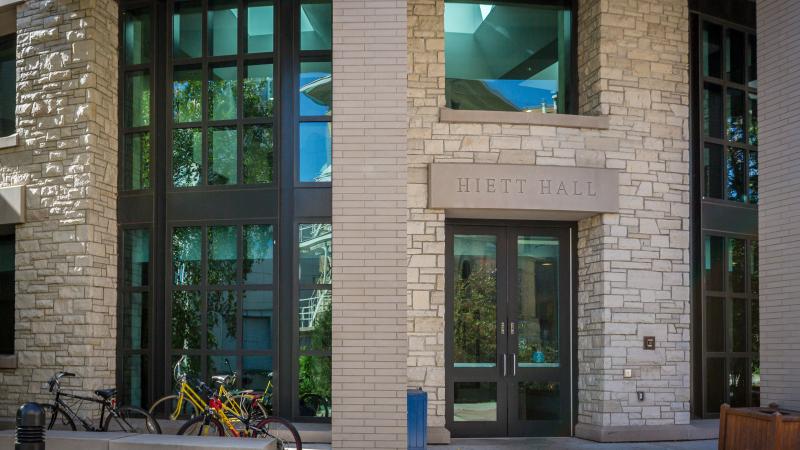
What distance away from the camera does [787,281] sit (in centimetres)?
905

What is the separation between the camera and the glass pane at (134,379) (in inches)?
438

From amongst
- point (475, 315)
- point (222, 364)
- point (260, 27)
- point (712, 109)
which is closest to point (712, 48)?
point (712, 109)

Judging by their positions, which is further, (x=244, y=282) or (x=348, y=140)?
(x=244, y=282)

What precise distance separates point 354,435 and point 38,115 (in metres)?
6.62

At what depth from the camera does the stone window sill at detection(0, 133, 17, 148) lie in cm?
1132

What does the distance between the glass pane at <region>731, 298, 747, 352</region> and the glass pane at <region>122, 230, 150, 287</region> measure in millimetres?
8350

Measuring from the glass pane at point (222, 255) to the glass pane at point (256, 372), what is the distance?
1.08 metres

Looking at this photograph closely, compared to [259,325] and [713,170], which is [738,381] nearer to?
[713,170]

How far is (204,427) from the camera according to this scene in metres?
8.83

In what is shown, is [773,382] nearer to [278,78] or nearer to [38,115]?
[278,78]

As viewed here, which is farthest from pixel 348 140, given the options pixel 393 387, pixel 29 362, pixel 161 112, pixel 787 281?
pixel 29 362

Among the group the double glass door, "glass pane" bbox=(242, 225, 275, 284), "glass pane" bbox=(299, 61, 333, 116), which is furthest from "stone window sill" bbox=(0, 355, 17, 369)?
the double glass door

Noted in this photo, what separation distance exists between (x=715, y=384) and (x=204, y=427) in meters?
7.11

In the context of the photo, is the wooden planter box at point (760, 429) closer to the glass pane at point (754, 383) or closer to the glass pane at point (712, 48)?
the glass pane at point (754, 383)
